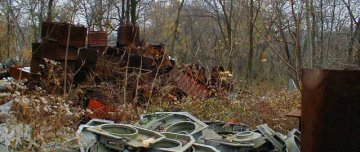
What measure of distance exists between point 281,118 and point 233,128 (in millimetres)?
1876

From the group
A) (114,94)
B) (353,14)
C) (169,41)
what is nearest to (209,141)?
(114,94)

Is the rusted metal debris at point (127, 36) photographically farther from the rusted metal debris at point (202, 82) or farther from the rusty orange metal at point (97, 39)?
the rusted metal debris at point (202, 82)

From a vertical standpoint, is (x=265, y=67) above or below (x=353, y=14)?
below

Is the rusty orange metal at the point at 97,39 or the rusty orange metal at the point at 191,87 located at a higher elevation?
the rusty orange metal at the point at 97,39

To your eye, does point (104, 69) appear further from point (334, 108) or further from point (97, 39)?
point (334, 108)

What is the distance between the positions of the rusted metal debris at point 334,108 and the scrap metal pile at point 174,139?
198 centimetres

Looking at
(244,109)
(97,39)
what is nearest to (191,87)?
(244,109)

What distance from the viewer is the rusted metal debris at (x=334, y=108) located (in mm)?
2287

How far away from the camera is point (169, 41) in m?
34.6

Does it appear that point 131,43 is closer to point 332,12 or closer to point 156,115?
point 156,115

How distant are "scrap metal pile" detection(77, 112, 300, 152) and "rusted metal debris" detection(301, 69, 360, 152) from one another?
198 cm

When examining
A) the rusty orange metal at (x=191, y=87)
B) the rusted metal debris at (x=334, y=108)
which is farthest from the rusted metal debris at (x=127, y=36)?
the rusted metal debris at (x=334, y=108)

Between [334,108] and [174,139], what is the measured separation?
2.85 meters

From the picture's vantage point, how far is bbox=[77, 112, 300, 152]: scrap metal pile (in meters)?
4.47
